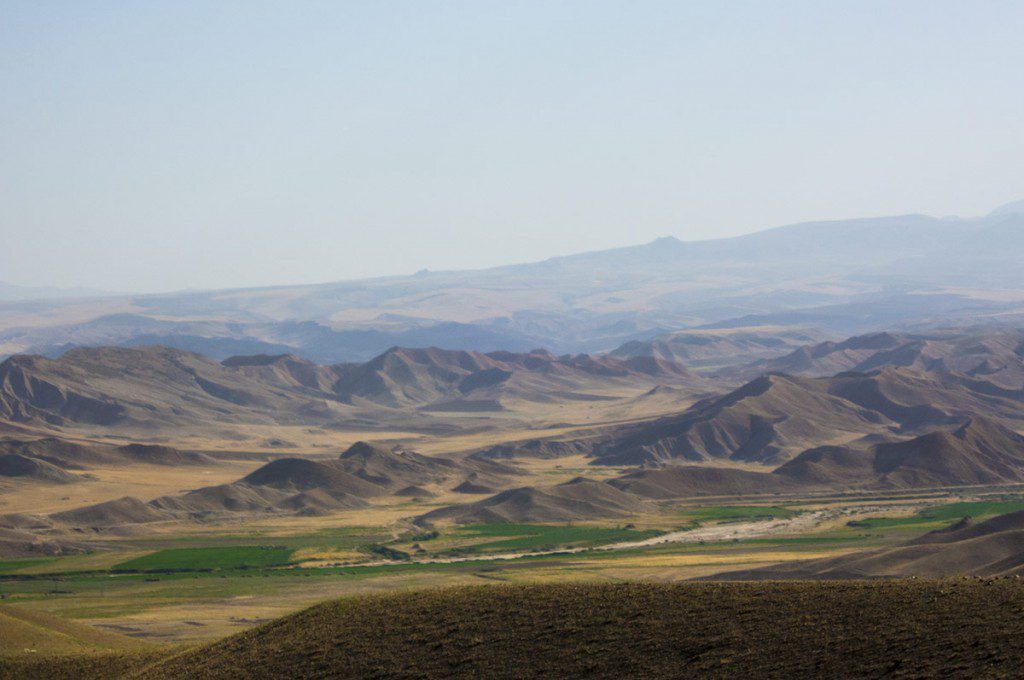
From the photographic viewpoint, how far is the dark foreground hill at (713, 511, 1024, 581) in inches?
2219

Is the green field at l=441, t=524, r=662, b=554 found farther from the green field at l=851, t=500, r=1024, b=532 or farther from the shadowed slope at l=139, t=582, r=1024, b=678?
the shadowed slope at l=139, t=582, r=1024, b=678

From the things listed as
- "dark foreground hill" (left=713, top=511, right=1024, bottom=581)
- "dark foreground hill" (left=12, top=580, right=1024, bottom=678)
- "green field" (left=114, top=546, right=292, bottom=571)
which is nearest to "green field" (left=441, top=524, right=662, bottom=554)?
"green field" (left=114, top=546, right=292, bottom=571)

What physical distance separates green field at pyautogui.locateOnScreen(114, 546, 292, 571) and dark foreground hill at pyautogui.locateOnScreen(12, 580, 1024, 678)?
46.5 m

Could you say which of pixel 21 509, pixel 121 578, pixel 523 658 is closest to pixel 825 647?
pixel 523 658

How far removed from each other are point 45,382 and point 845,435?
11852 cm

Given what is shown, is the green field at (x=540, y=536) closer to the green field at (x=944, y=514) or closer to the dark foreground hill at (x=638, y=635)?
the green field at (x=944, y=514)

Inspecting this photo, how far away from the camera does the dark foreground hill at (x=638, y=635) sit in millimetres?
26156

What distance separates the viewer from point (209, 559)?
87938 millimetres

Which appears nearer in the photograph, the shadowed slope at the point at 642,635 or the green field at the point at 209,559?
the shadowed slope at the point at 642,635

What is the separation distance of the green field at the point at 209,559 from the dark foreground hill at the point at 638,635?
153 ft

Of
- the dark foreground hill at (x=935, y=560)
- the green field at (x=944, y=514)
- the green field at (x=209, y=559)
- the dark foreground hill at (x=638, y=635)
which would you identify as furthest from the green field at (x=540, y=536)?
the dark foreground hill at (x=638, y=635)

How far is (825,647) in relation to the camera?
27.2 meters

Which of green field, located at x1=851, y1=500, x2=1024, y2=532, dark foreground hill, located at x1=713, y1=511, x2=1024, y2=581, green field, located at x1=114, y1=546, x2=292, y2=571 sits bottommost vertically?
green field, located at x1=851, y1=500, x2=1024, y2=532

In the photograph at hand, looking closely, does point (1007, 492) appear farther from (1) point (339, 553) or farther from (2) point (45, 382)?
(2) point (45, 382)
